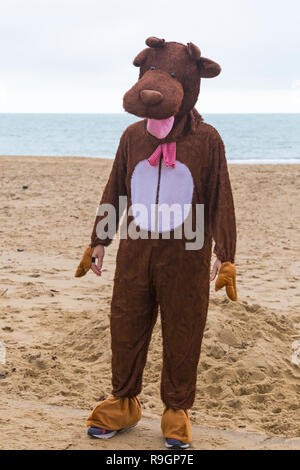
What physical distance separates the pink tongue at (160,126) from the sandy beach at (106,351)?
1533 mm

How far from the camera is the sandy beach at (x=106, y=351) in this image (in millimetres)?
3562

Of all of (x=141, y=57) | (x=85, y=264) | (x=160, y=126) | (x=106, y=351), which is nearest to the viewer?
(x=160, y=126)

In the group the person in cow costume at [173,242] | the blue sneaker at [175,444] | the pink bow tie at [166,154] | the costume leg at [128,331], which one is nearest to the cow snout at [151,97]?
the person in cow costume at [173,242]

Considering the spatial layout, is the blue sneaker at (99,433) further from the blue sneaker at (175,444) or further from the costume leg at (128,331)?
the blue sneaker at (175,444)

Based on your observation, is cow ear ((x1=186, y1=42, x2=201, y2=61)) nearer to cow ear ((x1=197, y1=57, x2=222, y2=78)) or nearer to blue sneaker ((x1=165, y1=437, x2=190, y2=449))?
cow ear ((x1=197, y1=57, x2=222, y2=78))

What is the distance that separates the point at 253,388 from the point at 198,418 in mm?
629

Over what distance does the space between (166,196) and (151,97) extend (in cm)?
51

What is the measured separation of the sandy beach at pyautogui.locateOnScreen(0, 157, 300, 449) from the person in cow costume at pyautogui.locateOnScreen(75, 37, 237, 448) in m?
0.35

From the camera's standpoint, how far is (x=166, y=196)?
3.29m

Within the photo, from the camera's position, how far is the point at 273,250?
8.52m

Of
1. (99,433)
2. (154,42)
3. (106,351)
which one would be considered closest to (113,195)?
(154,42)

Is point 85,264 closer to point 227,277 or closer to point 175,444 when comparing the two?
point 227,277

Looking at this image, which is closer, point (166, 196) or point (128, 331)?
point (166, 196)

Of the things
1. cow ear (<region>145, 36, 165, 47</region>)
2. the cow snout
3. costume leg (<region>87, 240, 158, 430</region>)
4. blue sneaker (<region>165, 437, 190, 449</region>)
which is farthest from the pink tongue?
blue sneaker (<region>165, 437, 190, 449</region>)
